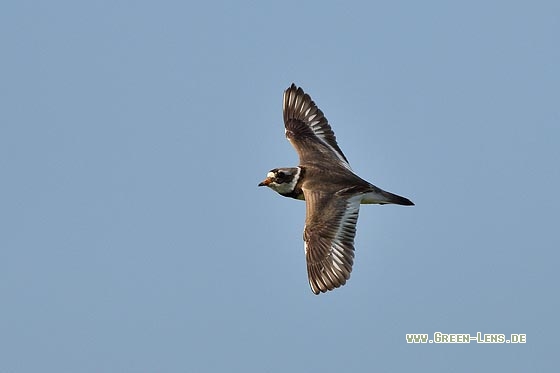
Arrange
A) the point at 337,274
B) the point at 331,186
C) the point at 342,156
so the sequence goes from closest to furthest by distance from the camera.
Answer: the point at 337,274 < the point at 331,186 < the point at 342,156

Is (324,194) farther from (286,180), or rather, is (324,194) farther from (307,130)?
(307,130)

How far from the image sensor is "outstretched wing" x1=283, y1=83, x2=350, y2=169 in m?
29.4

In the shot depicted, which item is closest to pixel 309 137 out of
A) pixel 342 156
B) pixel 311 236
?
pixel 342 156

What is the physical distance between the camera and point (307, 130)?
30.7 meters

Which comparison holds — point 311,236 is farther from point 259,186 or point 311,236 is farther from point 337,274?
point 259,186

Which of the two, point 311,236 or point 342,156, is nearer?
point 311,236

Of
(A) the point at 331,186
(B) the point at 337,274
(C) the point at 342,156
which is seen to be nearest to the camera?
(B) the point at 337,274

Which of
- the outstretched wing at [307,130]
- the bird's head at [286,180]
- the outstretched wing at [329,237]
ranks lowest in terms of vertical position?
the outstretched wing at [329,237]

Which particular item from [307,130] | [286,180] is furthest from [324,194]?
[307,130]

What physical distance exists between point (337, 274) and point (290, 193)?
3404 mm

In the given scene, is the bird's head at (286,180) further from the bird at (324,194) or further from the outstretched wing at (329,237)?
the outstretched wing at (329,237)

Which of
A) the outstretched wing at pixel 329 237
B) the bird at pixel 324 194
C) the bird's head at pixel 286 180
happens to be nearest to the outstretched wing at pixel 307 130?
the bird at pixel 324 194

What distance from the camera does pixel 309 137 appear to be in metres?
30.4

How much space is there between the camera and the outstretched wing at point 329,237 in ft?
82.2
